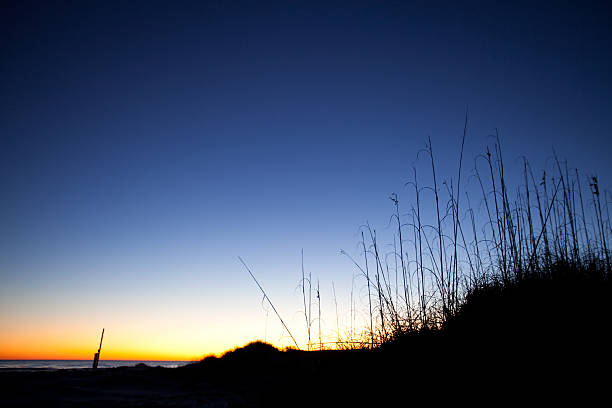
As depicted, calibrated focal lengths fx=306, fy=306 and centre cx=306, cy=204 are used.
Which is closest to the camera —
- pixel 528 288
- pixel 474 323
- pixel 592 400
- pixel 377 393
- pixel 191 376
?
pixel 592 400

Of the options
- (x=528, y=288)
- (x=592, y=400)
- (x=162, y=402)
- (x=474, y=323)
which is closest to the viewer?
(x=592, y=400)

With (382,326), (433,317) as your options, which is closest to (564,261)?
(433,317)

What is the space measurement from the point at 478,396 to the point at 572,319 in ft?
2.25

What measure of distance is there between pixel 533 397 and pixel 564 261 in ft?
5.55

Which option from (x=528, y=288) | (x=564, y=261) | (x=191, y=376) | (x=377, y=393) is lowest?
(x=191, y=376)

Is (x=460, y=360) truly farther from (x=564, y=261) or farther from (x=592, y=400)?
(x=564, y=261)

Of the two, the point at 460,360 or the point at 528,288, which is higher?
the point at 528,288

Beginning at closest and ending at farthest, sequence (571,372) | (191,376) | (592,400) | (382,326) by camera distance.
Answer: (592,400), (571,372), (382,326), (191,376)

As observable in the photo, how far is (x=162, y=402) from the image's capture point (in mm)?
2156

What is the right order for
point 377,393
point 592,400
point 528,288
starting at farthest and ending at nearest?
1. point 528,288
2. point 377,393
3. point 592,400

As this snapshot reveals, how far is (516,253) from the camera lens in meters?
2.44

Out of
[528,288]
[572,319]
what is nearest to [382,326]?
[528,288]

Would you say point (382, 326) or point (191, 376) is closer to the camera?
point (382, 326)

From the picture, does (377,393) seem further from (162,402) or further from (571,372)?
(162,402)
